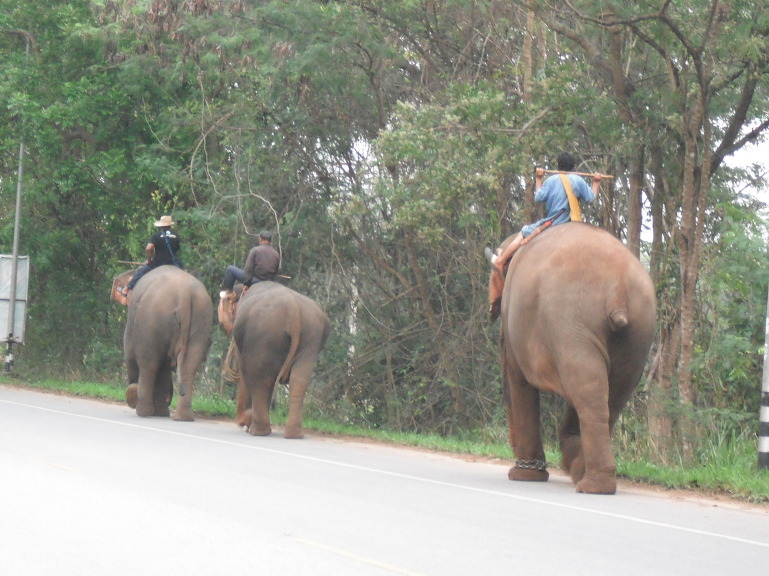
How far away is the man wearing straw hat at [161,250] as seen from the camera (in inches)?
765

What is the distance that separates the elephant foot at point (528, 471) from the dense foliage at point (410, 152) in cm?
210

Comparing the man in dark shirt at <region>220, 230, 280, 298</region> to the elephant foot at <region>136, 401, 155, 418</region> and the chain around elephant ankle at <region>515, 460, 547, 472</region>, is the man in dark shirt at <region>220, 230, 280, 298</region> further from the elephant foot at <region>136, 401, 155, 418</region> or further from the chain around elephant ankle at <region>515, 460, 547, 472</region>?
the chain around elephant ankle at <region>515, 460, 547, 472</region>

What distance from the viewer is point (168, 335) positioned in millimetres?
18609

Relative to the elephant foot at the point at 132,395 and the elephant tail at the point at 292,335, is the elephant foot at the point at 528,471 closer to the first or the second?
the elephant tail at the point at 292,335

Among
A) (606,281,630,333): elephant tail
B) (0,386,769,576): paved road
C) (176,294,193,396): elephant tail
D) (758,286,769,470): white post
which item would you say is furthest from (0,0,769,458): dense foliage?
(0,386,769,576): paved road

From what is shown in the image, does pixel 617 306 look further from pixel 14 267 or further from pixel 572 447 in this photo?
pixel 14 267

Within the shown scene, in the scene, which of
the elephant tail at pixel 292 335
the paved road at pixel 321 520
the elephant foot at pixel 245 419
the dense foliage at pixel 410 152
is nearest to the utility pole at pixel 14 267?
the dense foliage at pixel 410 152

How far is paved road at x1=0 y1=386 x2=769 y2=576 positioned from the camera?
282 inches

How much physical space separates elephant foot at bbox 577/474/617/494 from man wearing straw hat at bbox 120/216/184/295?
33.3 feet

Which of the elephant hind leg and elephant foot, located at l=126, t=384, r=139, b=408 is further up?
elephant foot, located at l=126, t=384, r=139, b=408

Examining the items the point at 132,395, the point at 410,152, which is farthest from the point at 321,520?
the point at 132,395

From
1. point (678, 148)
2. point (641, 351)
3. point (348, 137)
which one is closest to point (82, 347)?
point (348, 137)

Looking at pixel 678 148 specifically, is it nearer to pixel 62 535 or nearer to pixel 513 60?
pixel 513 60

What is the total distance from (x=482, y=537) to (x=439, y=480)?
11.8 feet
